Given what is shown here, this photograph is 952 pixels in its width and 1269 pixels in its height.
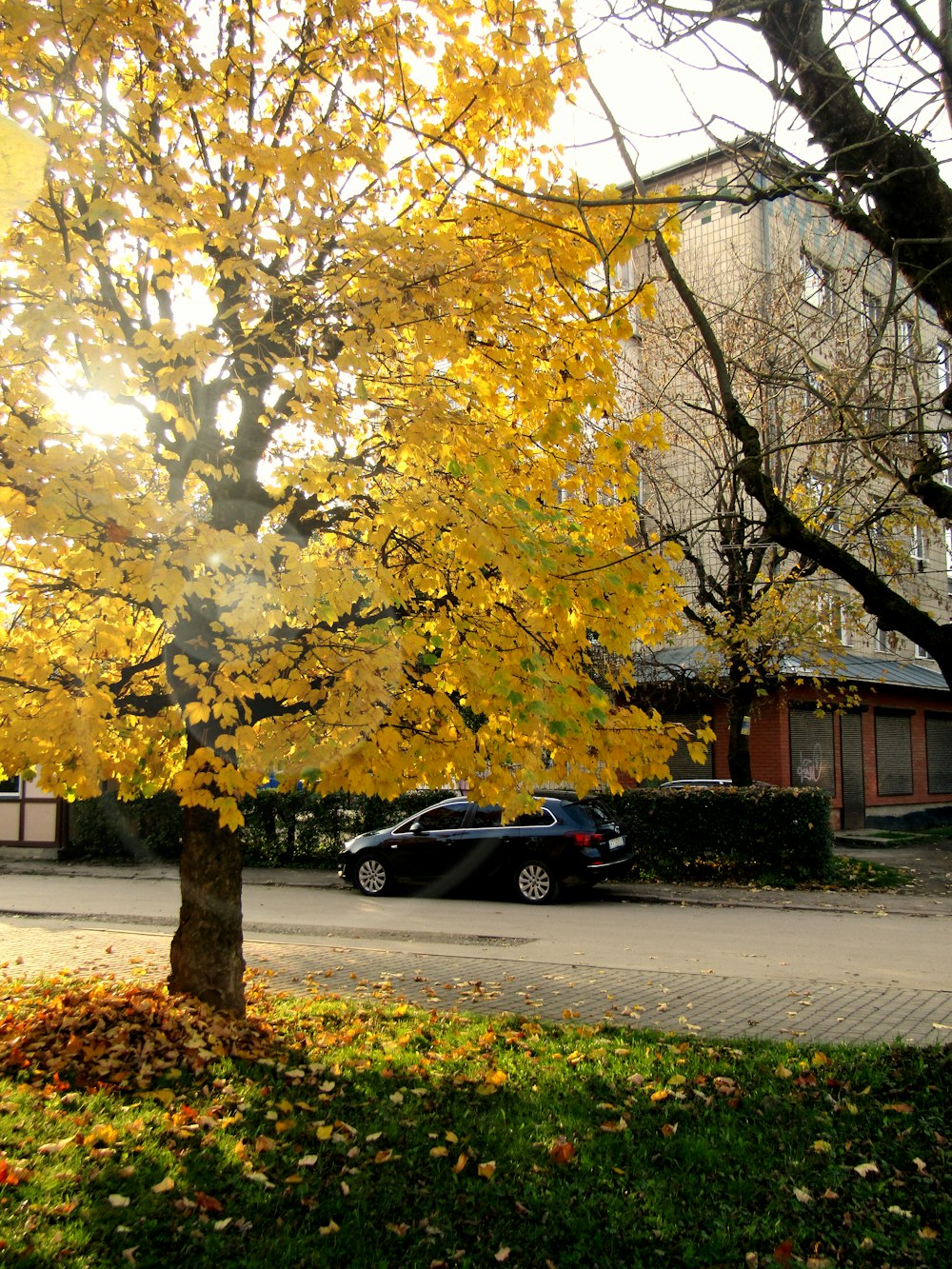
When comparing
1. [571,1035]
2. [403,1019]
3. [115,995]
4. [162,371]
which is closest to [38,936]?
[115,995]

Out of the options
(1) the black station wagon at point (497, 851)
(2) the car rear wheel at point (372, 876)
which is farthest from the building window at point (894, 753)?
(2) the car rear wheel at point (372, 876)

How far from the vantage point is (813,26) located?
521 centimetres

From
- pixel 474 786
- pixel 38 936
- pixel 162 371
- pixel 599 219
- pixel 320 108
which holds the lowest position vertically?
pixel 38 936

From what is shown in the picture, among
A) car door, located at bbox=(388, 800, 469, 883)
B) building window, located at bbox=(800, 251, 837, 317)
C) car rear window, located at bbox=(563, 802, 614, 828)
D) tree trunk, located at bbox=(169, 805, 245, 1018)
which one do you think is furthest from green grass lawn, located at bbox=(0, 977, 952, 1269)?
car door, located at bbox=(388, 800, 469, 883)

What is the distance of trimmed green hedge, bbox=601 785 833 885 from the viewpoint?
15.5m

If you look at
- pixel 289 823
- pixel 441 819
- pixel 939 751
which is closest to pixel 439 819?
pixel 441 819

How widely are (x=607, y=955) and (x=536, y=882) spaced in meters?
3.91

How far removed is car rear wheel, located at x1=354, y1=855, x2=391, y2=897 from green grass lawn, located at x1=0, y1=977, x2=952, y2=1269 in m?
8.85

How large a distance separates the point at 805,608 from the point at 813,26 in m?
11.6

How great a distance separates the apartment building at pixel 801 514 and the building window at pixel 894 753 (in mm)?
59

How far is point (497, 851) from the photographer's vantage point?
14.4m

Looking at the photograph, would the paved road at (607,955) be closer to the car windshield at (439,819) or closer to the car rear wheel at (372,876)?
the car rear wheel at (372,876)

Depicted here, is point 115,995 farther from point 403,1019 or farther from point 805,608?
point 805,608

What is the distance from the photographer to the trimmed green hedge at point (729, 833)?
15.5m
